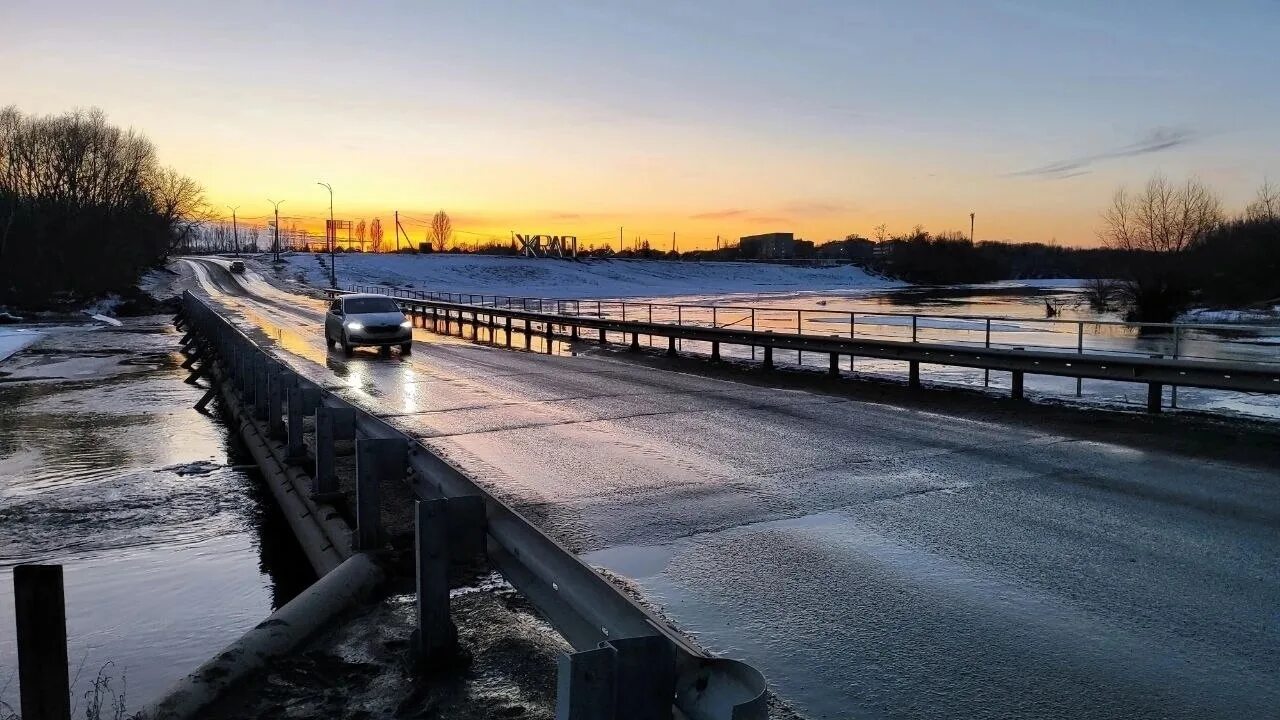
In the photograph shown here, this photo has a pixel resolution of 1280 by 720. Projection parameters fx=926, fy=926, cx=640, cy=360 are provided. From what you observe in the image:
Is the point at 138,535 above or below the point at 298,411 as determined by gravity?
below

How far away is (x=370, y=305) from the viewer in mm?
27594

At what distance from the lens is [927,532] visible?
7.28m

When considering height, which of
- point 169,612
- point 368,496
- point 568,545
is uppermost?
point 368,496

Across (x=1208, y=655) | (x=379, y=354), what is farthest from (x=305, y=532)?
(x=379, y=354)

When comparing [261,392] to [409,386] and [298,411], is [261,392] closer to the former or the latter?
[298,411]

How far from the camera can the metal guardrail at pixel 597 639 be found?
253 cm

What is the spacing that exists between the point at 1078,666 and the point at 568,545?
143 inches

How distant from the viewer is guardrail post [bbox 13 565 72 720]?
3736 millimetres

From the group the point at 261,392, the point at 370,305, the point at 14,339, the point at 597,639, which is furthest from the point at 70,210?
the point at 597,639

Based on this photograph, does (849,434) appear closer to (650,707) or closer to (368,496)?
(368,496)

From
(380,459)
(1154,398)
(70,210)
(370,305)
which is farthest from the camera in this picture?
(70,210)

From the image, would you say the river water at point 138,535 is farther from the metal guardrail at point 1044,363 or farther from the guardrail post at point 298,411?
the metal guardrail at point 1044,363

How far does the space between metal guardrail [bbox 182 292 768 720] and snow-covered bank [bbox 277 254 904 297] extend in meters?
95.1

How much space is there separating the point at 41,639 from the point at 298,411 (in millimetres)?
5246
